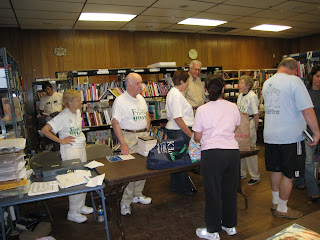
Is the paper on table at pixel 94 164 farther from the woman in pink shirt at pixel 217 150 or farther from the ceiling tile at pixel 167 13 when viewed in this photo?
the ceiling tile at pixel 167 13

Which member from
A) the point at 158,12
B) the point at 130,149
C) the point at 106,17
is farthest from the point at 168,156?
the point at 106,17

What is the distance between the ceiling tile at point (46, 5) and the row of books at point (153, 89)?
2055mm

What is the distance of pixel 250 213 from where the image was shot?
3.14m

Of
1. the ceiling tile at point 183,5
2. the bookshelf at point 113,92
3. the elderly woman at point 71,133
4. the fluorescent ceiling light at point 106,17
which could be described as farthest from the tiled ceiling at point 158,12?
the elderly woman at point 71,133

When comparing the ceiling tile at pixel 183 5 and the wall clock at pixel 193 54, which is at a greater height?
the ceiling tile at pixel 183 5

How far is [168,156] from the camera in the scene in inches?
104

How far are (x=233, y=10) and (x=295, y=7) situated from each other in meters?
1.59

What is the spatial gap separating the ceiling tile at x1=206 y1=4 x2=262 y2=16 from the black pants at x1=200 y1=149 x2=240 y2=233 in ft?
15.2

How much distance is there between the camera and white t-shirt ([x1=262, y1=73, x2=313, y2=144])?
2666 mm

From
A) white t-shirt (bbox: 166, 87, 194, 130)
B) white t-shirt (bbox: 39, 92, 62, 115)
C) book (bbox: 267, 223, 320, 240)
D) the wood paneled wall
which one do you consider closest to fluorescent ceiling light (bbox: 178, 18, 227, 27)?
the wood paneled wall

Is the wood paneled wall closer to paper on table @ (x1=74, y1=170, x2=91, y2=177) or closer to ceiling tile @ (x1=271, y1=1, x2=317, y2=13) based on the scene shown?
ceiling tile @ (x1=271, y1=1, x2=317, y2=13)

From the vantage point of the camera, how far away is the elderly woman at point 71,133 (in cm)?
313

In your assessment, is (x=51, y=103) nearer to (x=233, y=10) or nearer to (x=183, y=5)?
(x=183, y=5)

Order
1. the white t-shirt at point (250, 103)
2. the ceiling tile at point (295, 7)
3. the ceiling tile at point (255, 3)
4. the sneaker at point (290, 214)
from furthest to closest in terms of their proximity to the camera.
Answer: the ceiling tile at point (295, 7) → the ceiling tile at point (255, 3) → the white t-shirt at point (250, 103) → the sneaker at point (290, 214)
